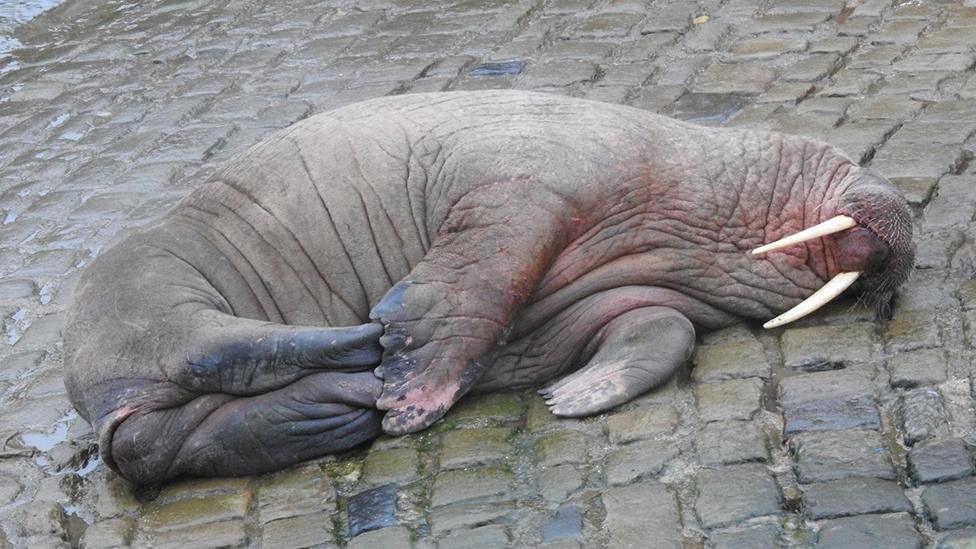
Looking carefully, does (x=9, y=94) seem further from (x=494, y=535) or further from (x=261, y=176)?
(x=494, y=535)

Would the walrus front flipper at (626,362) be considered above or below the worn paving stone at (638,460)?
above

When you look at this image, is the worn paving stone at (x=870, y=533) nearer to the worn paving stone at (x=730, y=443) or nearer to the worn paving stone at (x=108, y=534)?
the worn paving stone at (x=730, y=443)

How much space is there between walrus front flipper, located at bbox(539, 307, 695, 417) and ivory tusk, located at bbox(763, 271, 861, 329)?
0.31 metres

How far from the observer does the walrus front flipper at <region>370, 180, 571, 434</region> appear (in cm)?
492

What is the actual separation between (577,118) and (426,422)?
4.05ft

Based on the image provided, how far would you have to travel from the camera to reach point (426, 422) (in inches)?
195

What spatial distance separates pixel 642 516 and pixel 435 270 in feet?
3.87

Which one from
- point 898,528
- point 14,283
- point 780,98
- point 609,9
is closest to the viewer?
point 898,528

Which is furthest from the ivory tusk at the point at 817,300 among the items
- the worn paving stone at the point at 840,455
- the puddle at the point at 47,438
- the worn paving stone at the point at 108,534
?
the puddle at the point at 47,438

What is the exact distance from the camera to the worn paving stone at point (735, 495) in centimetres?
422

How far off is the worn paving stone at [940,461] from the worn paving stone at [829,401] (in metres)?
0.21

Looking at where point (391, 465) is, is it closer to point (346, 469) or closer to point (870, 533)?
point (346, 469)

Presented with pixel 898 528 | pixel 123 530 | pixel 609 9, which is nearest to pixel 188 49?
pixel 609 9

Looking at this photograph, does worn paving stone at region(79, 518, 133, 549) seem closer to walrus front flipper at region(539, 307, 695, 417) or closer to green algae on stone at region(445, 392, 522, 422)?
green algae on stone at region(445, 392, 522, 422)
